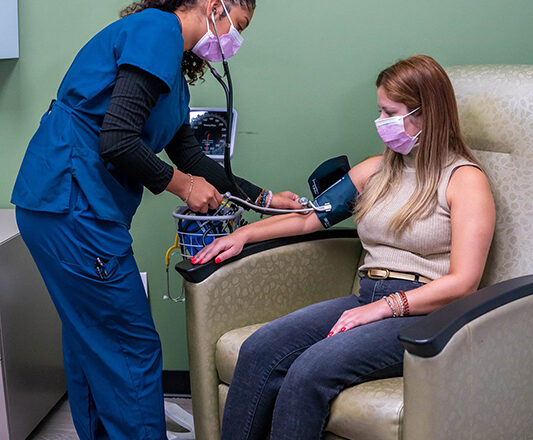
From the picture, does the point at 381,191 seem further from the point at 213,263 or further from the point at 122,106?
the point at 122,106

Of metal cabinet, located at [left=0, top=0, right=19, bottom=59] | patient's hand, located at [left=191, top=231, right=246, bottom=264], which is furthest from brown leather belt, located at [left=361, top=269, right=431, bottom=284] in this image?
metal cabinet, located at [left=0, top=0, right=19, bottom=59]

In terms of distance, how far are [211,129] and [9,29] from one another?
0.68 metres

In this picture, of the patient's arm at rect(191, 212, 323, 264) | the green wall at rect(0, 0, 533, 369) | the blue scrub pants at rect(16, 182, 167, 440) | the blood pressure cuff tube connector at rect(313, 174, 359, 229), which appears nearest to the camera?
the blue scrub pants at rect(16, 182, 167, 440)

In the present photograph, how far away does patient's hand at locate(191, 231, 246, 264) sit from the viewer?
5.17 feet

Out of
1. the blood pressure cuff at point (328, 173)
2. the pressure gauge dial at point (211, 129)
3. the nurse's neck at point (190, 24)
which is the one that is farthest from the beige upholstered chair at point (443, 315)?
the nurse's neck at point (190, 24)

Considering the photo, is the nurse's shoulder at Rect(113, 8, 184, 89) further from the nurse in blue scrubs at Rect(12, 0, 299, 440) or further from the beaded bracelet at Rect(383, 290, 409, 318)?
the beaded bracelet at Rect(383, 290, 409, 318)

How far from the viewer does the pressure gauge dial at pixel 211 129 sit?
6.48ft

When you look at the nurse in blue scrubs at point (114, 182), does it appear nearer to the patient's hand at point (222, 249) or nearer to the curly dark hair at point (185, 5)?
the curly dark hair at point (185, 5)

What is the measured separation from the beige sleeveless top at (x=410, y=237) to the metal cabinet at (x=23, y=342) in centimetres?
96

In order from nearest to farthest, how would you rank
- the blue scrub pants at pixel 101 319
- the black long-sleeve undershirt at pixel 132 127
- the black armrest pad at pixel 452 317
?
the black armrest pad at pixel 452 317
the black long-sleeve undershirt at pixel 132 127
the blue scrub pants at pixel 101 319

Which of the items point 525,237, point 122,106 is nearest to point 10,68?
point 122,106

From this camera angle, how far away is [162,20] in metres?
1.31

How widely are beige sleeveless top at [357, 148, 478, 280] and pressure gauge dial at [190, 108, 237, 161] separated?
57 centimetres

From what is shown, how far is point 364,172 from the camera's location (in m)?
1.69
